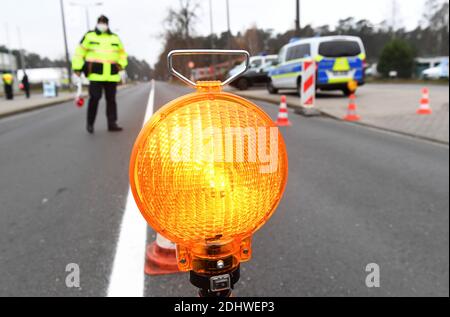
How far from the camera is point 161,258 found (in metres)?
1.88

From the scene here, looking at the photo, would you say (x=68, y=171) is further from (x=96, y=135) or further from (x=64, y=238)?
(x=96, y=135)

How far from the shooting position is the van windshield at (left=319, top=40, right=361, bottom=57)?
1398 cm

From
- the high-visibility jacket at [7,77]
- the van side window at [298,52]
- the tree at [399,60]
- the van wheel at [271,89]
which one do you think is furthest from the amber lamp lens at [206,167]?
the tree at [399,60]

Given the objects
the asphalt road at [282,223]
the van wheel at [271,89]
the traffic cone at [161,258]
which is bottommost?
the asphalt road at [282,223]

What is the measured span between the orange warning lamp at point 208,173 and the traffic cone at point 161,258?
48.8 inches

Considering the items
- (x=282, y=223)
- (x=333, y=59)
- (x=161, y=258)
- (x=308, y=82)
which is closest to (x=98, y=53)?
(x=161, y=258)

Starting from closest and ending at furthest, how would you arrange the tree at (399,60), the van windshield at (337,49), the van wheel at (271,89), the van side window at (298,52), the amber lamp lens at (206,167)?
1. the amber lamp lens at (206,167)
2. the van windshield at (337,49)
3. the van side window at (298,52)
4. the van wheel at (271,89)
5. the tree at (399,60)

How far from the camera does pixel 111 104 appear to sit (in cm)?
388

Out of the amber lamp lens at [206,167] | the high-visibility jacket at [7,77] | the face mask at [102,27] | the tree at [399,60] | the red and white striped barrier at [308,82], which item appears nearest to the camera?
the amber lamp lens at [206,167]

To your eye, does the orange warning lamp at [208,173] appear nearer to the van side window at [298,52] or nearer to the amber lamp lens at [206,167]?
the amber lamp lens at [206,167]

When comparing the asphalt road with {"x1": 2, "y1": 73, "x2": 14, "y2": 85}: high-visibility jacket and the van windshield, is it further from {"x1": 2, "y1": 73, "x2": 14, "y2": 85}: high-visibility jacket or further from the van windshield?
the van windshield

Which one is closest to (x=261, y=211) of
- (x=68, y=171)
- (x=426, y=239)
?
(x=426, y=239)

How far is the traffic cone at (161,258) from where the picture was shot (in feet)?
6.08

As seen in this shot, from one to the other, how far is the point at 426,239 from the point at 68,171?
3627mm
